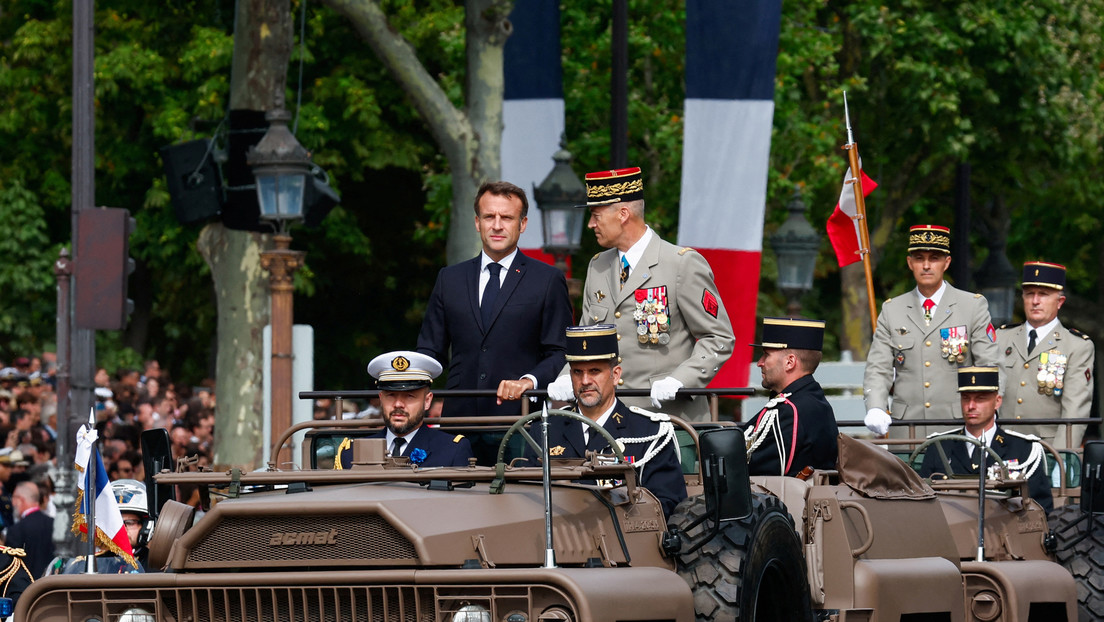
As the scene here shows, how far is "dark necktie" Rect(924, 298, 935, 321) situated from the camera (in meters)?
12.7

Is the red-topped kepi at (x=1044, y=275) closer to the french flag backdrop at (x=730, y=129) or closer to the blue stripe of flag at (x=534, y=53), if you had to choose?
the french flag backdrop at (x=730, y=129)

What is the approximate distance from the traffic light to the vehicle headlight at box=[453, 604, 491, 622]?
30.8 feet

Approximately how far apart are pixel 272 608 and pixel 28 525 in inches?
278

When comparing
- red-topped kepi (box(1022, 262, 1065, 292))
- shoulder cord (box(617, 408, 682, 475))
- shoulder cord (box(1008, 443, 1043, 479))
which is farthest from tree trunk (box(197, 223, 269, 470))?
shoulder cord (box(617, 408, 682, 475))

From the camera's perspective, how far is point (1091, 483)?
34.9ft

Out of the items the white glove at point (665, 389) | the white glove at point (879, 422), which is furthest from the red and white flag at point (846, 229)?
the white glove at point (665, 389)

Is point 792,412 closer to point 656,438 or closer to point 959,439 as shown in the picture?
point 959,439

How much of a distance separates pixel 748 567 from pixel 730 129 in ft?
40.1

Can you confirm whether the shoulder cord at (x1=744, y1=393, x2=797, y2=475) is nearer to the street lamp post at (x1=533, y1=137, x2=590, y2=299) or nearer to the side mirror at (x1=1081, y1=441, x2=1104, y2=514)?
the side mirror at (x1=1081, y1=441, x2=1104, y2=514)

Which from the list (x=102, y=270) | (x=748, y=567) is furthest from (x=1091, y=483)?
(x=102, y=270)

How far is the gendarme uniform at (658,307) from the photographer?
9609 millimetres

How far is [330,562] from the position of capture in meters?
6.96

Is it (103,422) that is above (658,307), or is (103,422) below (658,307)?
below

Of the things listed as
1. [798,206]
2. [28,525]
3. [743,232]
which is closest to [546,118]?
[743,232]
